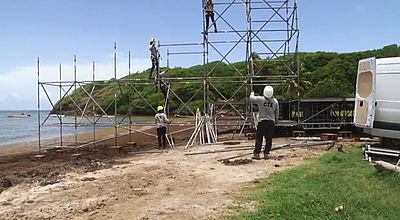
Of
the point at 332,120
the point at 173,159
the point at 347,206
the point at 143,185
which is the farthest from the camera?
the point at 332,120

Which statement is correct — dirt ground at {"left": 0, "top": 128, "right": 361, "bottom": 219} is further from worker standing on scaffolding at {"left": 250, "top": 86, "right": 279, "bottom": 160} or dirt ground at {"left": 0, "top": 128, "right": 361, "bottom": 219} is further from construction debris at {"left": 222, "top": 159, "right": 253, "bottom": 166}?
worker standing on scaffolding at {"left": 250, "top": 86, "right": 279, "bottom": 160}

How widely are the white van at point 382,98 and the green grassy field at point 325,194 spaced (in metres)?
1.35

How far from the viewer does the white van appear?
8.88 meters

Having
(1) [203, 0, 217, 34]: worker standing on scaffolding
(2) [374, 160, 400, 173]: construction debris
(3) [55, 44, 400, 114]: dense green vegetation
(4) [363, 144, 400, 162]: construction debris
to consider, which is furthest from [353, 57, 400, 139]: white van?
(3) [55, 44, 400, 114]: dense green vegetation

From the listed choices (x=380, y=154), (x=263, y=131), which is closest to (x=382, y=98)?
(x=380, y=154)

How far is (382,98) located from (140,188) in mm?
5837

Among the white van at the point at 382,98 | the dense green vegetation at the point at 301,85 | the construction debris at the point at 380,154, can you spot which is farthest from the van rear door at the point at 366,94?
the dense green vegetation at the point at 301,85

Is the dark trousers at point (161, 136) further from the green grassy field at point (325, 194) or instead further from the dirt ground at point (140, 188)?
the green grassy field at point (325, 194)

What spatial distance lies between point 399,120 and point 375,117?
1.83ft

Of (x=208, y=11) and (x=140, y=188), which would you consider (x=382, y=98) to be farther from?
(x=208, y=11)

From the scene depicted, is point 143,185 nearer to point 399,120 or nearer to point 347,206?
point 347,206

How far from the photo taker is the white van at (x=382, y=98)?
888cm

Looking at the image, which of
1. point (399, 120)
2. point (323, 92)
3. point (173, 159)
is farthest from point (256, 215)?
point (323, 92)

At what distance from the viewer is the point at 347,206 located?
5.34 metres
